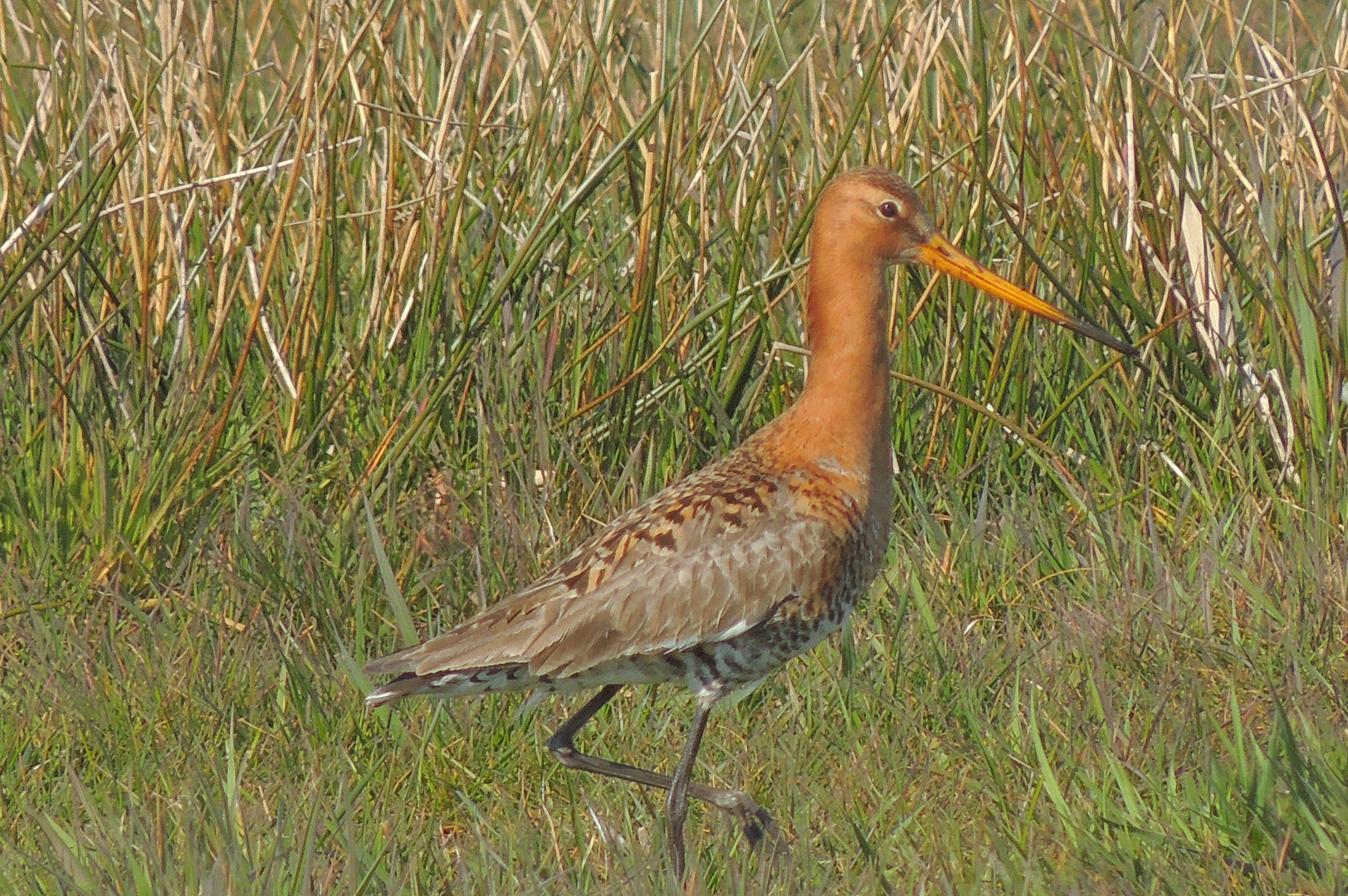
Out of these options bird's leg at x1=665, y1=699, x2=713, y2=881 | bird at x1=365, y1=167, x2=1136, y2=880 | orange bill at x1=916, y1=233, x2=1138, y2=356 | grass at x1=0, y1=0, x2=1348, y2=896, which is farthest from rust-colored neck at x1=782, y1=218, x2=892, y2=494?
bird's leg at x1=665, y1=699, x2=713, y2=881

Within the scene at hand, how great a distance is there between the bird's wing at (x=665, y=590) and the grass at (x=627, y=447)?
302 mm

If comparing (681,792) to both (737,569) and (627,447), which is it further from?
(627,447)

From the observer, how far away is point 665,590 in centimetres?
360

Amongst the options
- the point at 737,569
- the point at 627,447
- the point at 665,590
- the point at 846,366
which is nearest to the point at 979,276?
the point at 846,366

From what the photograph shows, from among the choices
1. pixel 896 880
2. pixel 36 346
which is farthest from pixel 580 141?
pixel 896 880

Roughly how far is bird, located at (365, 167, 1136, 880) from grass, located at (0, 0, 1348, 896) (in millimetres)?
209

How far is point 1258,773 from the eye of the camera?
10.4 feet

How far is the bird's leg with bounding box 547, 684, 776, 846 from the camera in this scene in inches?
133

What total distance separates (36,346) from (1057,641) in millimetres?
2772

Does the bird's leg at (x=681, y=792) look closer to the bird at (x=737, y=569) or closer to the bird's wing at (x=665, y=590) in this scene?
the bird at (x=737, y=569)

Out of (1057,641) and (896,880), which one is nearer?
(896,880)

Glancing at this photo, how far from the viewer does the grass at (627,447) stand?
11.0ft

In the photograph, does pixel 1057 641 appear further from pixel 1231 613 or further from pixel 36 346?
pixel 36 346

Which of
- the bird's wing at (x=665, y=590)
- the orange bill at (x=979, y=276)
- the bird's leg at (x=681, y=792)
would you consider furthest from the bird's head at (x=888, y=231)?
the bird's leg at (x=681, y=792)
